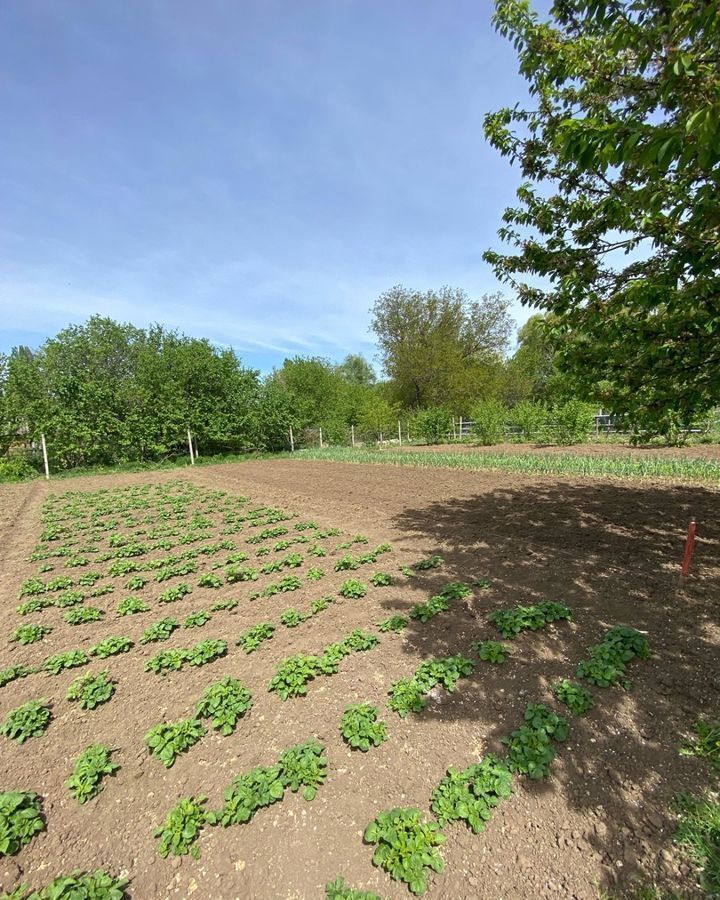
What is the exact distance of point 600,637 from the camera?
3.56 metres

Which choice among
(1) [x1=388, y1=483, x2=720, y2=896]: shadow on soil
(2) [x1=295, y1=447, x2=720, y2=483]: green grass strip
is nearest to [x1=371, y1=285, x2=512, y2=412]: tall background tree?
(2) [x1=295, y1=447, x2=720, y2=483]: green grass strip

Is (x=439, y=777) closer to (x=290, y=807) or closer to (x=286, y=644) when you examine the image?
(x=290, y=807)

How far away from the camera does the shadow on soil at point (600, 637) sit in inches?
85.9

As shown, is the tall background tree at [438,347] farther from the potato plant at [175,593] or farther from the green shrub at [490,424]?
the potato plant at [175,593]

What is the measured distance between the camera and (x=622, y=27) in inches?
111

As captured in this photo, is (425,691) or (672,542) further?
(672,542)

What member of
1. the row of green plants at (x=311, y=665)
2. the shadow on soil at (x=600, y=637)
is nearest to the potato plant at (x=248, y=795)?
the row of green plants at (x=311, y=665)

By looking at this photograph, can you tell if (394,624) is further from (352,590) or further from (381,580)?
(381,580)

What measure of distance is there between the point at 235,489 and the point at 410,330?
29035mm

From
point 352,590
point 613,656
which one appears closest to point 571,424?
point 352,590

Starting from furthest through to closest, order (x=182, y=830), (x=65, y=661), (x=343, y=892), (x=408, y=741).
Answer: (x=65, y=661) < (x=408, y=741) < (x=182, y=830) < (x=343, y=892)

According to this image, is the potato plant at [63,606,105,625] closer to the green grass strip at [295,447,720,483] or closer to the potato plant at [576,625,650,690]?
the potato plant at [576,625,650,690]

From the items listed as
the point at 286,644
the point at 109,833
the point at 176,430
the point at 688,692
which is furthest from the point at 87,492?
the point at 688,692

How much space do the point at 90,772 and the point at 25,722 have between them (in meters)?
0.89
